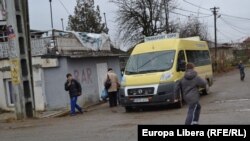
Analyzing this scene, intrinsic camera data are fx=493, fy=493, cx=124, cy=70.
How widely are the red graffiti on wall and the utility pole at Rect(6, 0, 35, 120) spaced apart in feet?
17.9

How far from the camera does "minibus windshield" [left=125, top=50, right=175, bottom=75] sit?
1770cm

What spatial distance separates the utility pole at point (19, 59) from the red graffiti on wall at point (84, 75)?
5.47 m

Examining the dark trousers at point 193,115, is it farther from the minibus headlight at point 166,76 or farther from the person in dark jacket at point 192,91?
the minibus headlight at point 166,76

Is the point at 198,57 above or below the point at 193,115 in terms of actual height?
above

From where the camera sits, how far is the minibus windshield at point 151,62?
17.7 m

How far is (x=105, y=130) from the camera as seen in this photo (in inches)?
503

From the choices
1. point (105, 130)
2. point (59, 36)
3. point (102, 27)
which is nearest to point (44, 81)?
point (59, 36)

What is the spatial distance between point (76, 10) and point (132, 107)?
194ft

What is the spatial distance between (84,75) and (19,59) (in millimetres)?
7019

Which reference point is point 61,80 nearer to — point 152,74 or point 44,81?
point 44,81

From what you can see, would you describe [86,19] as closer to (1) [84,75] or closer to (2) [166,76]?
(1) [84,75]

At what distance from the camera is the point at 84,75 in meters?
25.1

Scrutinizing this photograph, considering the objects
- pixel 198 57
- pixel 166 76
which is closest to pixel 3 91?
pixel 198 57

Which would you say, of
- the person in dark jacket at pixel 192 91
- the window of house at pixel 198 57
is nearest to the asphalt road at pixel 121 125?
the person in dark jacket at pixel 192 91
